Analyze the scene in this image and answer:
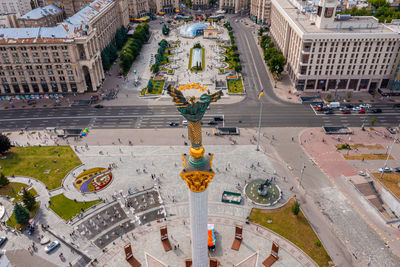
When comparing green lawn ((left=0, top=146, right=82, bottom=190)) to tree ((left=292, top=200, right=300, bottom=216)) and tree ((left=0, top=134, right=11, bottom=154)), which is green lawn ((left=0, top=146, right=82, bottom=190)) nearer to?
tree ((left=0, top=134, right=11, bottom=154))

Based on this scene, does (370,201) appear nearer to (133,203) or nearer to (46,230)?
(133,203)

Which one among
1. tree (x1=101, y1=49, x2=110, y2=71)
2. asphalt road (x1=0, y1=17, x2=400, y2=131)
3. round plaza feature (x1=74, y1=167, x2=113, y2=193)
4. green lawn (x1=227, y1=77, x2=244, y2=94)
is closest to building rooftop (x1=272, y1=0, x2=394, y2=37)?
asphalt road (x1=0, y1=17, x2=400, y2=131)

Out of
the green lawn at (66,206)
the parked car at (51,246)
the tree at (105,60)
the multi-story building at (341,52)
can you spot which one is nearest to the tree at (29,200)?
the green lawn at (66,206)

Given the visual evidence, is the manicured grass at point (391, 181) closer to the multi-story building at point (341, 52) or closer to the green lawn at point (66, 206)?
the multi-story building at point (341, 52)

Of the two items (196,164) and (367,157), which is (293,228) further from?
(196,164)

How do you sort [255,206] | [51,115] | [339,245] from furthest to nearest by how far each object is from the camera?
1. [51,115]
2. [255,206]
3. [339,245]

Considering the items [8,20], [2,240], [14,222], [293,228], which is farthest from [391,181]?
[8,20]

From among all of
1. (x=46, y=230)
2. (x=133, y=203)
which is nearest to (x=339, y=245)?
(x=133, y=203)
